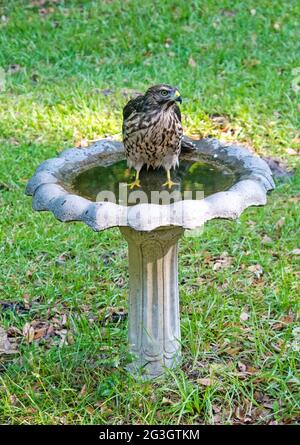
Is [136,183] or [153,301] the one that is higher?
[136,183]

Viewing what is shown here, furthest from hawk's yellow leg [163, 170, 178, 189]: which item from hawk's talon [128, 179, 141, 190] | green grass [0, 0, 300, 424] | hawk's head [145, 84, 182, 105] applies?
green grass [0, 0, 300, 424]

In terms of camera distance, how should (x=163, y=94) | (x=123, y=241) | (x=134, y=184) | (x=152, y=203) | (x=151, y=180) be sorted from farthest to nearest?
(x=123, y=241), (x=151, y=180), (x=134, y=184), (x=163, y=94), (x=152, y=203)

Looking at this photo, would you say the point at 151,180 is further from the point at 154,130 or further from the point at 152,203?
the point at 152,203

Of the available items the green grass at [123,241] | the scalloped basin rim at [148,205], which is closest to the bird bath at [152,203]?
the scalloped basin rim at [148,205]

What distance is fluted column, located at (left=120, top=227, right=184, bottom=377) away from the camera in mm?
3693

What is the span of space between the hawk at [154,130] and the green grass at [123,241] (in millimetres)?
964

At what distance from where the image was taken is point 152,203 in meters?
3.51

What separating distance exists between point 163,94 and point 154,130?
0.62 ft

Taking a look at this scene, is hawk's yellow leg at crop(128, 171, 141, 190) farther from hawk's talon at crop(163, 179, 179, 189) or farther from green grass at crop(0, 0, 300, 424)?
green grass at crop(0, 0, 300, 424)

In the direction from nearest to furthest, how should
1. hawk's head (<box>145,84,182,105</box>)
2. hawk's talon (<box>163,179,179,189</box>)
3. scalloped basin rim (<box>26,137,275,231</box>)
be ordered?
Answer: scalloped basin rim (<box>26,137,275,231</box>), hawk's head (<box>145,84,182,105</box>), hawk's talon (<box>163,179,179,189</box>)

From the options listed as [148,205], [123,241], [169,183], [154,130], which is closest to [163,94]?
[154,130]

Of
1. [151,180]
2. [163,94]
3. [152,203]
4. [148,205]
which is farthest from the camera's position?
[151,180]

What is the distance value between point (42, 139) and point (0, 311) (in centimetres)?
236

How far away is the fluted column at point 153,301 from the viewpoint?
369 centimetres
